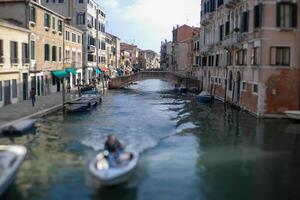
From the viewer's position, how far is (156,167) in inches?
635

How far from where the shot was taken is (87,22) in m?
57.9

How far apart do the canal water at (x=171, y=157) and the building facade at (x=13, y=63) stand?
3975mm

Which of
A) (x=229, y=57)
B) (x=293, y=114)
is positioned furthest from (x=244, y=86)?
(x=293, y=114)

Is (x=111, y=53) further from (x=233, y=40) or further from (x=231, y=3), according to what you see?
(x=233, y=40)

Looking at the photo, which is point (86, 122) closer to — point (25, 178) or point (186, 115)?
point (186, 115)

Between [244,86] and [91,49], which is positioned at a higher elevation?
[91,49]

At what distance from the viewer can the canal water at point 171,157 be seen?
43.8 feet

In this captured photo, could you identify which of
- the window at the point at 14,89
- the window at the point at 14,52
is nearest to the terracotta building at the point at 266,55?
the window at the point at 14,52

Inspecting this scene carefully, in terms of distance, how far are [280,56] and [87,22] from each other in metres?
34.1

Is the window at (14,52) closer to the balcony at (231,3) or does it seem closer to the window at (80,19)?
the balcony at (231,3)

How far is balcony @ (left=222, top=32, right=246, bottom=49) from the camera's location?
33438 millimetres

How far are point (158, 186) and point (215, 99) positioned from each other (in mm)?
31559

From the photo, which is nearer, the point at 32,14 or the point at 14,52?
the point at 14,52

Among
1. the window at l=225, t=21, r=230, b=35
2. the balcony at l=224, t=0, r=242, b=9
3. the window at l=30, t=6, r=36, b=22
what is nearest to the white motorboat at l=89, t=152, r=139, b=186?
the window at l=30, t=6, r=36, b=22
